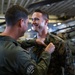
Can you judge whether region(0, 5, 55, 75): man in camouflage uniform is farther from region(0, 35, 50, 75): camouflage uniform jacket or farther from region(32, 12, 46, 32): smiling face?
region(32, 12, 46, 32): smiling face

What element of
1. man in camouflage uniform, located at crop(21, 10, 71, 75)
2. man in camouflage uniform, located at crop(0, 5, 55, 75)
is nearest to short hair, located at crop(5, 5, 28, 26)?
man in camouflage uniform, located at crop(0, 5, 55, 75)

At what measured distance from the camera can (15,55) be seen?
55.2 inches

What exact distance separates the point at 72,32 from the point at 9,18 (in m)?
4.62

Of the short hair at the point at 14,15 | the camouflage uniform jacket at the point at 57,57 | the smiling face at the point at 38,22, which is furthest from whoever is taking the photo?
the smiling face at the point at 38,22

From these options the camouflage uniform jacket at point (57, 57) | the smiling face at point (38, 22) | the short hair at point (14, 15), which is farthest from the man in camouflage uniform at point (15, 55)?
the smiling face at point (38, 22)

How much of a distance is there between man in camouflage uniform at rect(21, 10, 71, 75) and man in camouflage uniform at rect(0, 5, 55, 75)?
2.40 feet

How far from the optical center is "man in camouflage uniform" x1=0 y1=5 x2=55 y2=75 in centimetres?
141

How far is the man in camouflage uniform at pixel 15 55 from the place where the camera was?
1409 mm

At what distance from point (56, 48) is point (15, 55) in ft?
3.22

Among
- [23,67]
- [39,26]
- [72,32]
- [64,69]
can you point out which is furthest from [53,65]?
[72,32]

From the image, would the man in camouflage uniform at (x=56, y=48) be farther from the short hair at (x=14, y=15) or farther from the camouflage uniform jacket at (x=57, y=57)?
the short hair at (x=14, y=15)

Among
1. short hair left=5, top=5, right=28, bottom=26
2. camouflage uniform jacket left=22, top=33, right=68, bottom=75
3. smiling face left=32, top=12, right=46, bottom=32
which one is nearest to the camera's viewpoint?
short hair left=5, top=5, right=28, bottom=26

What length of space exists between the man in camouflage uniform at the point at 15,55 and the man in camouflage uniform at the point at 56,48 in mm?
733

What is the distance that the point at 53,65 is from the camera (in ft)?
7.61
